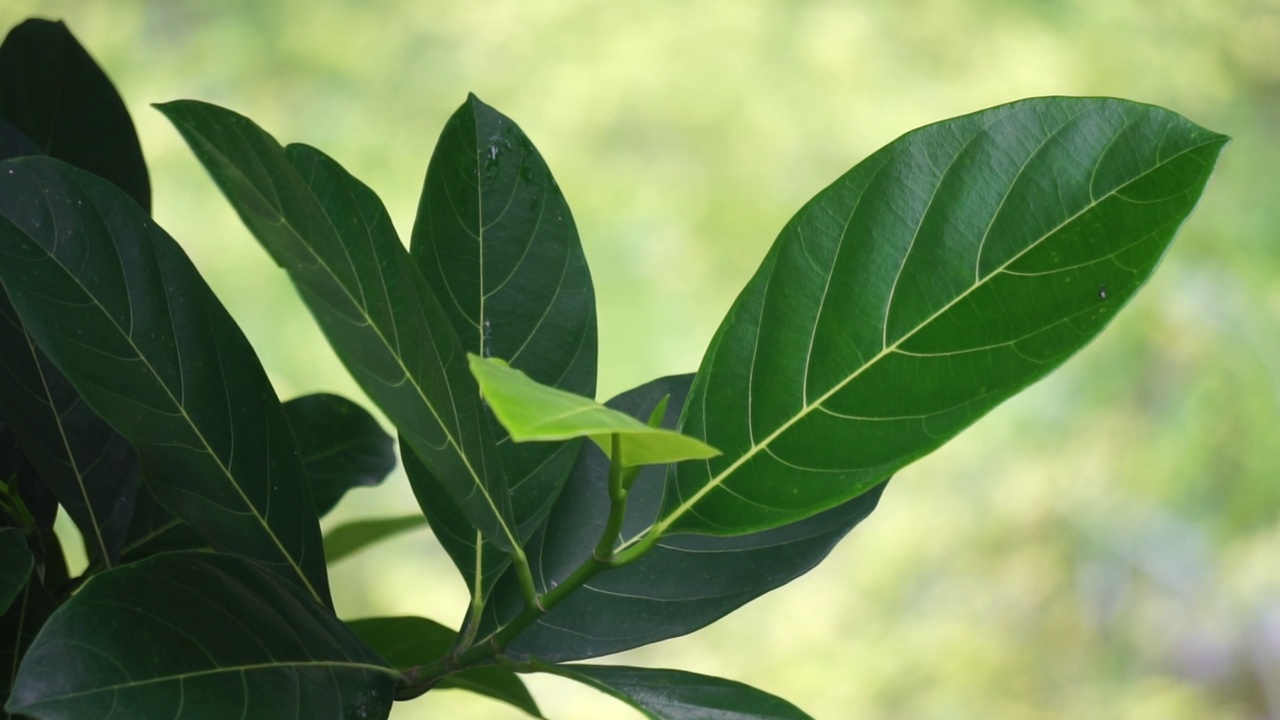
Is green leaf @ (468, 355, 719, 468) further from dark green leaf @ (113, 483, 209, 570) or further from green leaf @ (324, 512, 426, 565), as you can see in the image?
green leaf @ (324, 512, 426, 565)

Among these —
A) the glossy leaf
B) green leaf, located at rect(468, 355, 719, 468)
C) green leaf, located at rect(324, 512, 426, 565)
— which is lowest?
green leaf, located at rect(468, 355, 719, 468)

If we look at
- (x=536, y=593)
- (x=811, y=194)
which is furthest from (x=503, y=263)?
(x=811, y=194)

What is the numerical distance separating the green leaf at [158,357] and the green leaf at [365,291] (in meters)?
0.06

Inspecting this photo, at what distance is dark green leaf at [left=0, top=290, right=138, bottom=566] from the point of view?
0.33m

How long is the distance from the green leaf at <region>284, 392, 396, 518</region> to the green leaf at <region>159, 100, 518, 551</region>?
0.19 metres

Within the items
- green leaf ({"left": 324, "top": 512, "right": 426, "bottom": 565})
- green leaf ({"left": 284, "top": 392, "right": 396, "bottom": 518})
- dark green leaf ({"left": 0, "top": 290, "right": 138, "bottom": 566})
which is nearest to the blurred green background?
green leaf ({"left": 324, "top": 512, "right": 426, "bottom": 565})

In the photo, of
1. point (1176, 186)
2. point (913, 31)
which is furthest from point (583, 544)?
point (913, 31)

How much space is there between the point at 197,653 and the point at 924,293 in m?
0.20

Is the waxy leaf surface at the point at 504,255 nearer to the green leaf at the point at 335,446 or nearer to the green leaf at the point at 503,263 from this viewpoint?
the green leaf at the point at 503,263

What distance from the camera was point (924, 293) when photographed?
274 millimetres

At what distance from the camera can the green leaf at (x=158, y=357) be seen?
27 centimetres

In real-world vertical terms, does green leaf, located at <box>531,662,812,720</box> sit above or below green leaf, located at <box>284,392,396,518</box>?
below

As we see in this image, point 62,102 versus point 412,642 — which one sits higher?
point 62,102

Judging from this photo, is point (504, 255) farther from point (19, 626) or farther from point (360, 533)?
point (360, 533)
